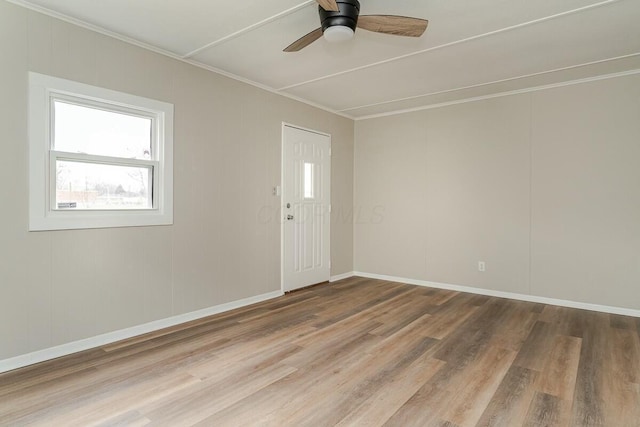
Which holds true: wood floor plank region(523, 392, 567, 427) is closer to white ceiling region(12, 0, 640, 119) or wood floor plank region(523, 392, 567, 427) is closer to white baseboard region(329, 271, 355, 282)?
white ceiling region(12, 0, 640, 119)

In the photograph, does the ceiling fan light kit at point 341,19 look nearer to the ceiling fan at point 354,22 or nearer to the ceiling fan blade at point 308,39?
the ceiling fan at point 354,22

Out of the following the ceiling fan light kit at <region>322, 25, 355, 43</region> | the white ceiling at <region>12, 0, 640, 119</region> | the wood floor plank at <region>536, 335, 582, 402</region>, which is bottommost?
the wood floor plank at <region>536, 335, 582, 402</region>

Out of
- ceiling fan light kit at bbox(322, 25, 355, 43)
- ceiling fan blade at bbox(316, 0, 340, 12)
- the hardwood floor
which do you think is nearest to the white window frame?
the hardwood floor

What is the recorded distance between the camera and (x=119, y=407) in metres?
2.02

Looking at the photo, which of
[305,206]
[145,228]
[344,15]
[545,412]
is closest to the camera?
[545,412]

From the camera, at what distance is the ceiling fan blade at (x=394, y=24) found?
2213 mm

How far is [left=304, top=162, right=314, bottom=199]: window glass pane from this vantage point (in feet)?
16.2

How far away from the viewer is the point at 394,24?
228cm

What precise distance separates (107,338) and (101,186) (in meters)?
1.31

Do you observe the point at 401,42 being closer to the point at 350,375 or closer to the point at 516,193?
the point at 516,193

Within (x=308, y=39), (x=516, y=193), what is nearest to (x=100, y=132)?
(x=308, y=39)

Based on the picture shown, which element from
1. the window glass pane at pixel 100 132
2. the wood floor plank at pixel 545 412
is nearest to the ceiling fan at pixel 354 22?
the window glass pane at pixel 100 132

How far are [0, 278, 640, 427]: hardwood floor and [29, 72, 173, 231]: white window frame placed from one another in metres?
1.07

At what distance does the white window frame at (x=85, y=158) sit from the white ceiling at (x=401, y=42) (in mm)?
553
